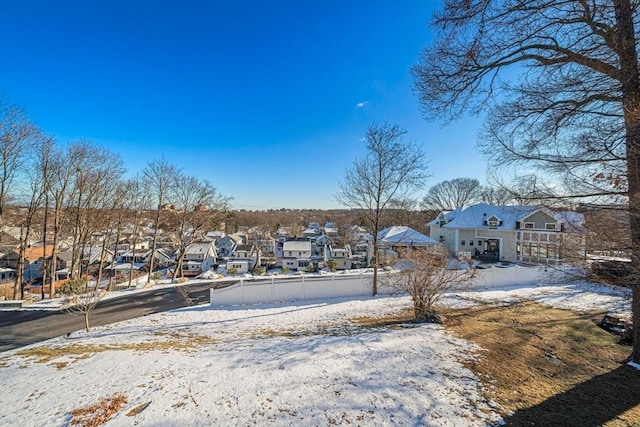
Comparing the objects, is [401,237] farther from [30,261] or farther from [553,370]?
[30,261]

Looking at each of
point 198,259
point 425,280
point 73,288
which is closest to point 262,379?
point 425,280

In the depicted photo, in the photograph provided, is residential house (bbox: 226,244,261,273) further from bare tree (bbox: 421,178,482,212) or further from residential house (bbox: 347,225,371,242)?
bare tree (bbox: 421,178,482,212)

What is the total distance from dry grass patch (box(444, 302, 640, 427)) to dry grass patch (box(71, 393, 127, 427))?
5544 millimetres

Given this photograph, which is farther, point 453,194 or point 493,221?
point 453,194

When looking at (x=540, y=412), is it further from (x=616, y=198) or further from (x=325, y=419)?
(x=616, y=198)

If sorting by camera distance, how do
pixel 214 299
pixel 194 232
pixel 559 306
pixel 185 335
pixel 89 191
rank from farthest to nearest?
pixel 194 232
pixel 89 191
pixel 214 299
pixel 559 306
pixel 185 335

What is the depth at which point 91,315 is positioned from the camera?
1159 centimetres

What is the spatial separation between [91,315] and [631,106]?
684 inches

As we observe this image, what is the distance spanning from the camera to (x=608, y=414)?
13.1 ft

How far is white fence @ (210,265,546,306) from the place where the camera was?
12781 millimetres

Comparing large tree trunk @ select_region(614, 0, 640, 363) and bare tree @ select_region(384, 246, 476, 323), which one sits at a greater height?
large tree trunk @ select_region(614, 0, 640, 363)

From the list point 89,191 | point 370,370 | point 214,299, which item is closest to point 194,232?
point 89,191

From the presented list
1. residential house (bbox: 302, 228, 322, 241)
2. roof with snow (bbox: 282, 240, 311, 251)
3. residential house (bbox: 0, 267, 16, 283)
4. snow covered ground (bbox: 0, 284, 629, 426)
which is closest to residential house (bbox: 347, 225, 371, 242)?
roof with snow (bbox: 282, 240, 311, 251)

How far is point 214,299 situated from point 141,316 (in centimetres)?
295
